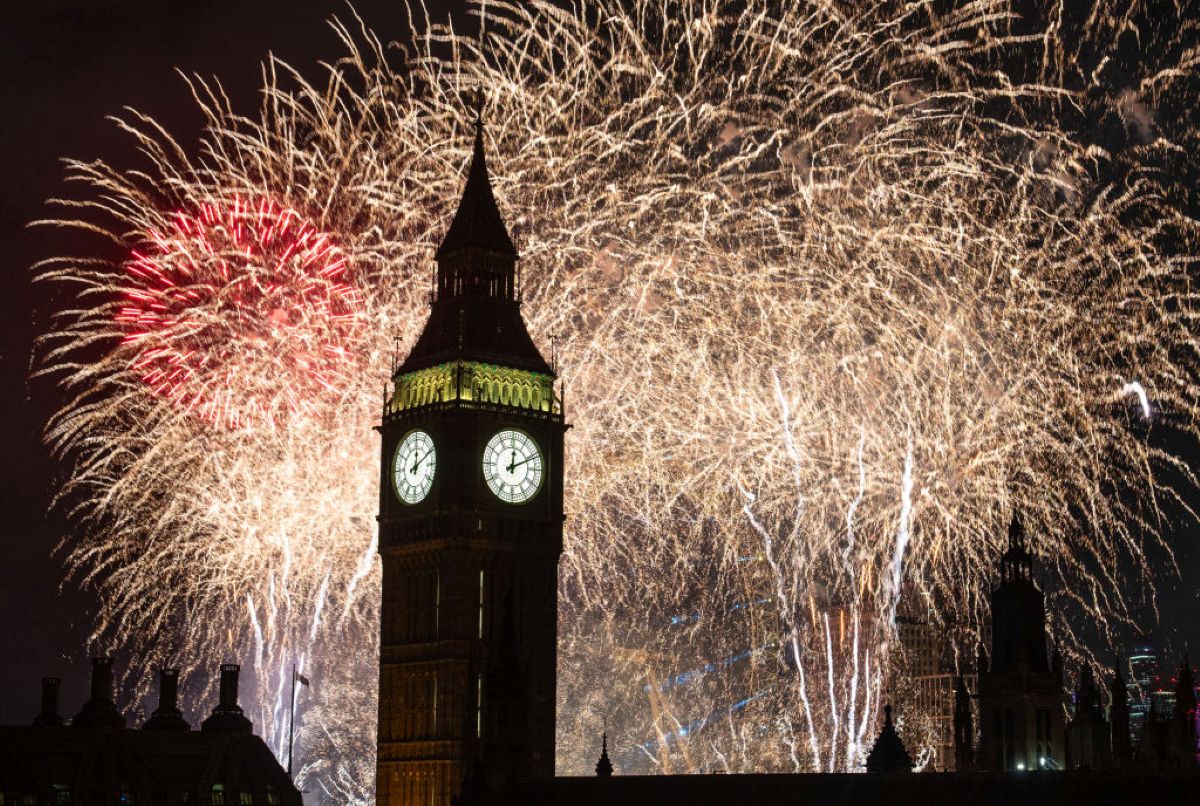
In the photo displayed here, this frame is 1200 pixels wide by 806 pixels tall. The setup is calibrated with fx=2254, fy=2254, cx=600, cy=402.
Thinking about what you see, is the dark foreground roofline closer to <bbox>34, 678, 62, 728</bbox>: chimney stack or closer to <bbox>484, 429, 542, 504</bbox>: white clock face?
<bbox>484, 429, 542, 504</bbox>: white clock face

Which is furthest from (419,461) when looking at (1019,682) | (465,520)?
(1019,682)

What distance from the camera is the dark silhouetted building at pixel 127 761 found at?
133250 millimetres

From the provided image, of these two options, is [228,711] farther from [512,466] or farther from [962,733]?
[962,733]

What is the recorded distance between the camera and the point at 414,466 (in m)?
111

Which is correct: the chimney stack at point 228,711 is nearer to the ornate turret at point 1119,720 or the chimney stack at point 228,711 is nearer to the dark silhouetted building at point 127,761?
the dark silhouetted building at point 127,761

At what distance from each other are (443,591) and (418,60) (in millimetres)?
25422

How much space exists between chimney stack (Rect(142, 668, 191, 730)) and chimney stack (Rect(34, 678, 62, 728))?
569 cm

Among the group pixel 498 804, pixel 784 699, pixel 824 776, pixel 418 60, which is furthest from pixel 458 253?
pixel 784 699

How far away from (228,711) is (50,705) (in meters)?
11.4

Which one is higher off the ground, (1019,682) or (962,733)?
(1019,682)

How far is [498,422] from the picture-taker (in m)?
110

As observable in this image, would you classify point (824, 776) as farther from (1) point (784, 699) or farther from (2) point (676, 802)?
(1) point (784, 699)

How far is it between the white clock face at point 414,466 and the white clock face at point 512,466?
2.80 metres

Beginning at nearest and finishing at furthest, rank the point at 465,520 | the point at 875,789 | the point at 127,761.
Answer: the point at 875,789
the point at 465,520
the point at 127,761
